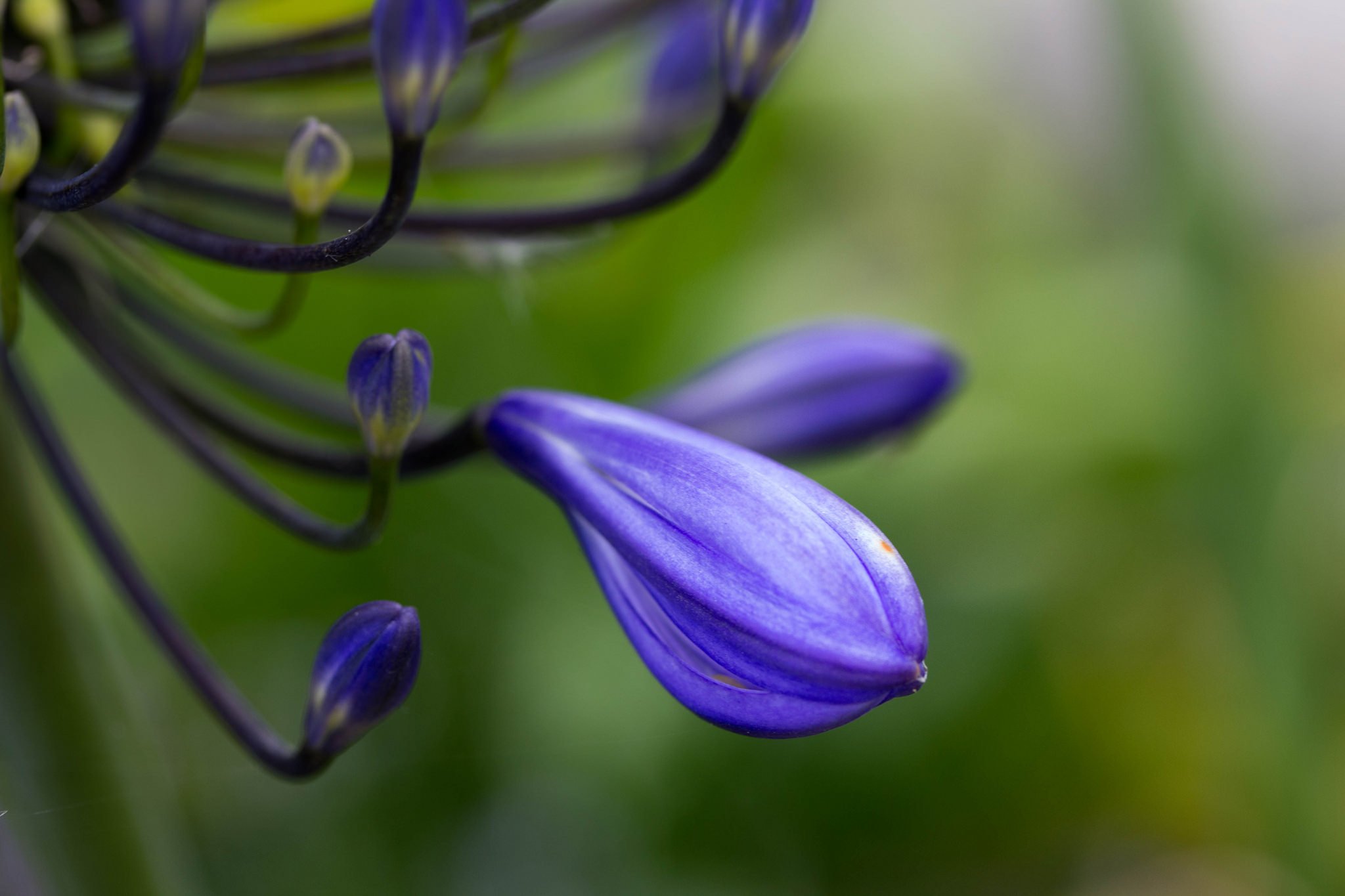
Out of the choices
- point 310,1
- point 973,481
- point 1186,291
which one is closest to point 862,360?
point 1186,291

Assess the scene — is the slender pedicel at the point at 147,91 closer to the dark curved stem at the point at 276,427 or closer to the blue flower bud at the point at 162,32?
the blue flower bud at the point at 162,32

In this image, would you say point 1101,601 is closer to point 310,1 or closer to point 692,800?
point 692,800

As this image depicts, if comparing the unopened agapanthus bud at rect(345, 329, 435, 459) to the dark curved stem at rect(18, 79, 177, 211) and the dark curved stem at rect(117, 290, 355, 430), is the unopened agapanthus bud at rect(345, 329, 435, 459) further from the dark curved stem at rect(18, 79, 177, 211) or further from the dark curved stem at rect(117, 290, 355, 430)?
the dark curved stem at rect(117, 290, 355, 430)

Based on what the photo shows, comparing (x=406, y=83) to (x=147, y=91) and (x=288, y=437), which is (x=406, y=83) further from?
(x=288, y=437)

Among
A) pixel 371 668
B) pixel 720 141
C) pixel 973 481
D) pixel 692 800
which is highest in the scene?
pixel 720 141

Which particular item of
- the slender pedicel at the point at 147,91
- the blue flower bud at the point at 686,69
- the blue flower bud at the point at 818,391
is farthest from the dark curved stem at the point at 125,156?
the blue flower bud at the point at 686,69

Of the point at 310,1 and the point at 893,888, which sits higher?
the point at 310,1
